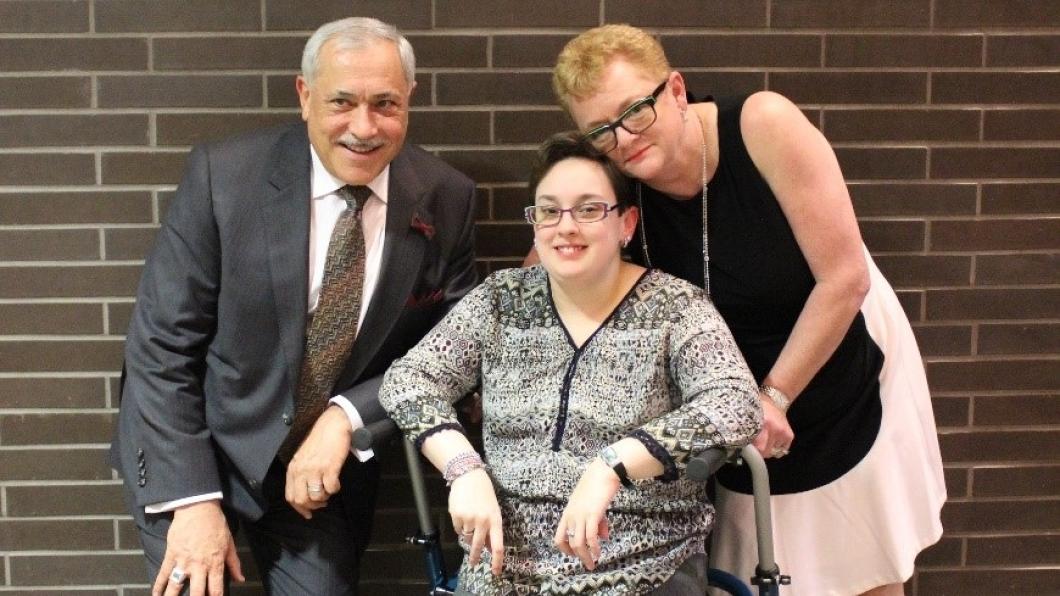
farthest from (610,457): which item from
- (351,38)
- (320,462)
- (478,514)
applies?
(351,38)

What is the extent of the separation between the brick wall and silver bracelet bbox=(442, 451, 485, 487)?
2.94 ft

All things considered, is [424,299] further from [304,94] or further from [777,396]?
[777,396]

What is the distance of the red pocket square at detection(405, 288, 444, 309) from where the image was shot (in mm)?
2406

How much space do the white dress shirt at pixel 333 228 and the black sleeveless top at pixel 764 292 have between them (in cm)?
60

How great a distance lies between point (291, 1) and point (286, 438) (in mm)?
1113

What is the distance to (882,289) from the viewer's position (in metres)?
2.46

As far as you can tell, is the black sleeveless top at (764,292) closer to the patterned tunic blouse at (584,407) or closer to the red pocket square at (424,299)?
the patterned tunic blouse at (584,407)

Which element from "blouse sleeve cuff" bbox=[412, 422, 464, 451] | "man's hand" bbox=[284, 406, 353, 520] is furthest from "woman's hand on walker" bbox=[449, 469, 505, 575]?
"man's hand" bbox=[284, 406, 353, 520]

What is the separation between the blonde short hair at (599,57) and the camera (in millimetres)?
2135

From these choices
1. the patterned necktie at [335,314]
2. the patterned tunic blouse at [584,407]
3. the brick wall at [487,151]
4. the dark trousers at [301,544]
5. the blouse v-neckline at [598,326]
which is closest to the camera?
the patterned tunic blouse at [584,407]

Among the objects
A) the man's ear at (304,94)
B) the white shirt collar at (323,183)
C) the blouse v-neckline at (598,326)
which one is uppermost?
the man's ear at (304,94)

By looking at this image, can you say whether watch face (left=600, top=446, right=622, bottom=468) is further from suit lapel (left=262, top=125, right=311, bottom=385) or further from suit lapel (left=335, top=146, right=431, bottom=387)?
suit lapel (left=262, top=125, right=311, bottom=385)

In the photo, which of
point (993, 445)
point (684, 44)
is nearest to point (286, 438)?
point (684, 44)

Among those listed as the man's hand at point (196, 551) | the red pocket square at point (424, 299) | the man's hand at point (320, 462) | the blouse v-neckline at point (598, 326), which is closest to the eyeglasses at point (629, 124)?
the blouse v-neckline at point (598, 326)
